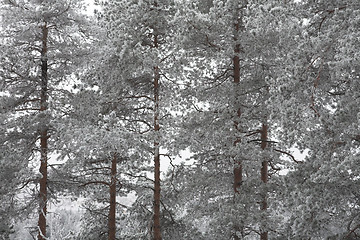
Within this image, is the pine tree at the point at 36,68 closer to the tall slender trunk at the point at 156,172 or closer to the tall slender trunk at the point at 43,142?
the tall slender trunk at the point at 43,142

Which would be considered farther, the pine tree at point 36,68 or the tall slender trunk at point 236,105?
the pine tree at point 36,68

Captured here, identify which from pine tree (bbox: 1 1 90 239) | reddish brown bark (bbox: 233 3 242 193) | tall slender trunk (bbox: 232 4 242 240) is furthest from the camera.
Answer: pine tree (bbox: 1 1 90 239)

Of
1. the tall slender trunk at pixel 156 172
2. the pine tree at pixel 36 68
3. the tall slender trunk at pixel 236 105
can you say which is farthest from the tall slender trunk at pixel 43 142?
the tall slender trunk at pixel 236 105

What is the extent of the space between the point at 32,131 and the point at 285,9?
6.86 m

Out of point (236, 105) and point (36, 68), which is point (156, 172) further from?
point (36, 68)

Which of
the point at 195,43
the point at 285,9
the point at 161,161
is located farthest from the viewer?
the point at 161,161

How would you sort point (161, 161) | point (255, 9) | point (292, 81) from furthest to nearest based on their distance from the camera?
point (161, 161)
point (255, 9)
point (292, 81)

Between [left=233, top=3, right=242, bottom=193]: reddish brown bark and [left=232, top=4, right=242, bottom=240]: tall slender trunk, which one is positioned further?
[left=233, top=3, right=242, bottom=193]: reddish brown bark

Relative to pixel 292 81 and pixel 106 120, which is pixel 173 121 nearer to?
pixel 106 120

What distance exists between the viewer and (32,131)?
943 centimetres

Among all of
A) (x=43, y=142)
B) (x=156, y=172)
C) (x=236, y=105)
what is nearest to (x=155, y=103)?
(x=156, y=172)

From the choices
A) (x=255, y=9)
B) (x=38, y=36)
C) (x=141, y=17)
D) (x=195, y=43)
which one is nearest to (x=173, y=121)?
(x=195, y=43)

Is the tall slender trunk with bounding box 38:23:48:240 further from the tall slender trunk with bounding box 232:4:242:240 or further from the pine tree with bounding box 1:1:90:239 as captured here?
the tall slender trunk with bounding box 232:4:242:240

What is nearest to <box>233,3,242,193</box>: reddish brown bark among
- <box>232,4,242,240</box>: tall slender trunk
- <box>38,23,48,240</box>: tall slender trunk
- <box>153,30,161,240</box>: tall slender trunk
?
<box>232,4,242,240</box>: tall slender trunk
